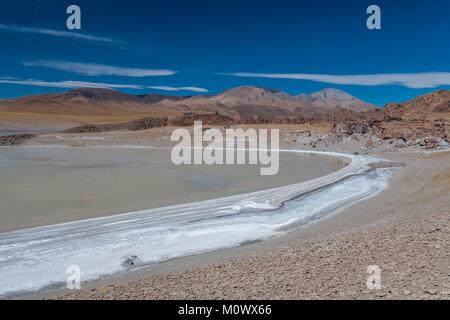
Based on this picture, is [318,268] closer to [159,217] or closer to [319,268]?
[319,268]

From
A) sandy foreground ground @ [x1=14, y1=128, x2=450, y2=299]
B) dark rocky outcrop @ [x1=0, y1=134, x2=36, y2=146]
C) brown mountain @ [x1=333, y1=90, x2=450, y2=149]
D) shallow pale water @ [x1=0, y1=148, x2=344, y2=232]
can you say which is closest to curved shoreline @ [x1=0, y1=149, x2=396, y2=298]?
shallow pale water @ [x1=0, y1=148, x2=344, y2=232]

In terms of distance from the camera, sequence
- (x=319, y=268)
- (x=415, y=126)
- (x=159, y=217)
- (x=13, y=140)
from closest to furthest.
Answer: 1. (x=319, y=268)
2. (x=159, y=217)
3. (x=415, y=126)
4. (x=13, y=140)

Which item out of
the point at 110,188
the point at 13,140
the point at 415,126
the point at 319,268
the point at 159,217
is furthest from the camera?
the point at 13,140

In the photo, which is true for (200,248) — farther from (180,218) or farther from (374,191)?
(374,191)

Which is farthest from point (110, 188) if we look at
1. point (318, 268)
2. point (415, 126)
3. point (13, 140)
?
point (13, 140)

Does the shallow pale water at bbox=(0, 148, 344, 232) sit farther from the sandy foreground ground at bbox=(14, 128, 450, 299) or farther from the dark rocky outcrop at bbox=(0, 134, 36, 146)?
the dark rocky outcrop at bbox=(0, 134, 36, 146)

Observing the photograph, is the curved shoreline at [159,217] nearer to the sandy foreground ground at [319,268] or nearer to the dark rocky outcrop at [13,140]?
the sandy foreground ground at [319,268]

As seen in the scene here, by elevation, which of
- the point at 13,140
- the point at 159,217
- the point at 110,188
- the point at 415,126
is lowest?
the point at 159,217
